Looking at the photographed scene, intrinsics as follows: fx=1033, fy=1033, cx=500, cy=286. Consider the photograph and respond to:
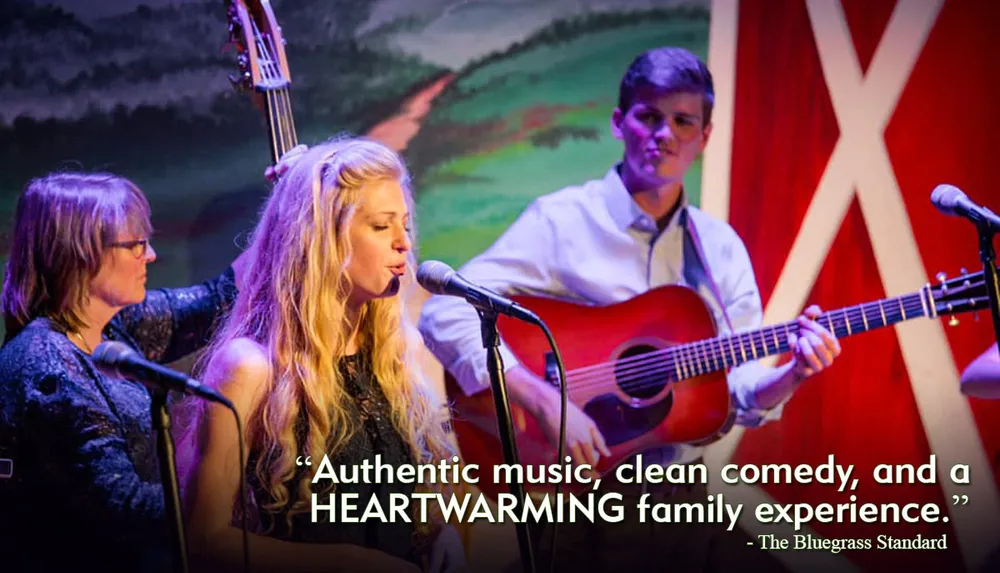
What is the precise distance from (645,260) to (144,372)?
205cm

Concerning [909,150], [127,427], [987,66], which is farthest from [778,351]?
[127,427]

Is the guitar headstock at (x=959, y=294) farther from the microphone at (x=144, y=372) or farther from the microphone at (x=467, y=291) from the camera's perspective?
the microphone at (x=144, y=372)

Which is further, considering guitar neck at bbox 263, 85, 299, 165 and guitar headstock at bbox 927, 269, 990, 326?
guitar headstock at bbox 927, 269, 990, 326

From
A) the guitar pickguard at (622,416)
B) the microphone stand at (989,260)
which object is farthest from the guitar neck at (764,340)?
the microphone stand at (989,260)

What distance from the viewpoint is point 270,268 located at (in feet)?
7.97

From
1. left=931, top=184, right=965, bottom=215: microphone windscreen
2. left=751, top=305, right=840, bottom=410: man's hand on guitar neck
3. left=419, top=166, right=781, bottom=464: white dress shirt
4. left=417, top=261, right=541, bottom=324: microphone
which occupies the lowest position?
left=417, top=261, right=541, bottom=324: microphone

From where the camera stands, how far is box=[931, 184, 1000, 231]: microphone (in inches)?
98.3

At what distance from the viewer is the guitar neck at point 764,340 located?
327cm

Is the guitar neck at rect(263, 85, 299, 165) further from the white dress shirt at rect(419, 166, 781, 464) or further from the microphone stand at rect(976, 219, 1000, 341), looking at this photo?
the microphone stand at rect(976, 219, 1000, 341)

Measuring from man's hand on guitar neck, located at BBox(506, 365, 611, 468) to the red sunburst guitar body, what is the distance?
0.09 ft

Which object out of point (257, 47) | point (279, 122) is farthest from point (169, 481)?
point (257, 47)

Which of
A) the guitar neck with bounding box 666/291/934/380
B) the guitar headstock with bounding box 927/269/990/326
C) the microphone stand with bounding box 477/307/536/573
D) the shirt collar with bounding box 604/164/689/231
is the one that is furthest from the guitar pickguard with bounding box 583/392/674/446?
the microphone stand with bounding box 477/307/536/573

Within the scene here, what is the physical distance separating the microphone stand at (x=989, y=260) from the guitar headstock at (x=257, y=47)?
6.24 ft

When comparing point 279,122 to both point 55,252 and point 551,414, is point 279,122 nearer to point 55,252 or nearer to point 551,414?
point 55,252
